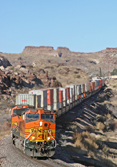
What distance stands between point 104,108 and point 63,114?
57.5ft

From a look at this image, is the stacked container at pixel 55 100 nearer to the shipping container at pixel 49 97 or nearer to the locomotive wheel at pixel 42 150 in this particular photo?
the shipping container at pixel 49 97

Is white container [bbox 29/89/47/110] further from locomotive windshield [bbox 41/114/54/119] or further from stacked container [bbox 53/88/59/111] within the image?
locomotive windshield [bbox 41/114/54/119]

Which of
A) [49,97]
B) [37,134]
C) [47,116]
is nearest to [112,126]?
[49,97]

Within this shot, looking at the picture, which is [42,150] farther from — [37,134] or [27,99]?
[27,99]

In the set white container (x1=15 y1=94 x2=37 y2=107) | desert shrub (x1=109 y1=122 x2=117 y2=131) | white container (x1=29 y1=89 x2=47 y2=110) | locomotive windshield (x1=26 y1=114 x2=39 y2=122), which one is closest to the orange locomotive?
locomotive windshield (x1=26 y1=114 x2=39 y2=122)

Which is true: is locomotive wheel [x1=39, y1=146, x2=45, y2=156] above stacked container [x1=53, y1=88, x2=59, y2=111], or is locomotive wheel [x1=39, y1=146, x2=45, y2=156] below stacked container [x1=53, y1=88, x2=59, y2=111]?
below

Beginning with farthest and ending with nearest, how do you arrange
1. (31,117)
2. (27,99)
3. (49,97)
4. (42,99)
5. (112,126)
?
(112,126) → (49,97) → (42,99) → (27,99) → (31,117)

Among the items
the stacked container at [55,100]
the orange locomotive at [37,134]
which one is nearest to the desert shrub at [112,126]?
the stacked container at [55,100]

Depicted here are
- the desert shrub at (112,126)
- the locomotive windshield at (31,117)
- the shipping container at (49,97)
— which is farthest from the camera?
the desert shrub at (112,126)

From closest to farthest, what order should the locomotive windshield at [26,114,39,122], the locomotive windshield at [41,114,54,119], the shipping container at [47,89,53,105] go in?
the locomotive windshield at [26,114,39,122] → the locomotive windshield at [41,114,54,119] → the shipping container at [47,89,53,105]

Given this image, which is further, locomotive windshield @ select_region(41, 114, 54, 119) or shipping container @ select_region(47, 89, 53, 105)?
shipping container @ select_region(47, 89, 53, 105)

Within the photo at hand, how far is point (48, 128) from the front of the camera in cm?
1330

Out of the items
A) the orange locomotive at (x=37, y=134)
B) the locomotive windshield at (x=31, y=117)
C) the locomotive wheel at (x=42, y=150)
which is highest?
the locomotive windshield at (x=31, y=117)

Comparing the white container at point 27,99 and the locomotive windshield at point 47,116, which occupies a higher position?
the white container at point 27,99
